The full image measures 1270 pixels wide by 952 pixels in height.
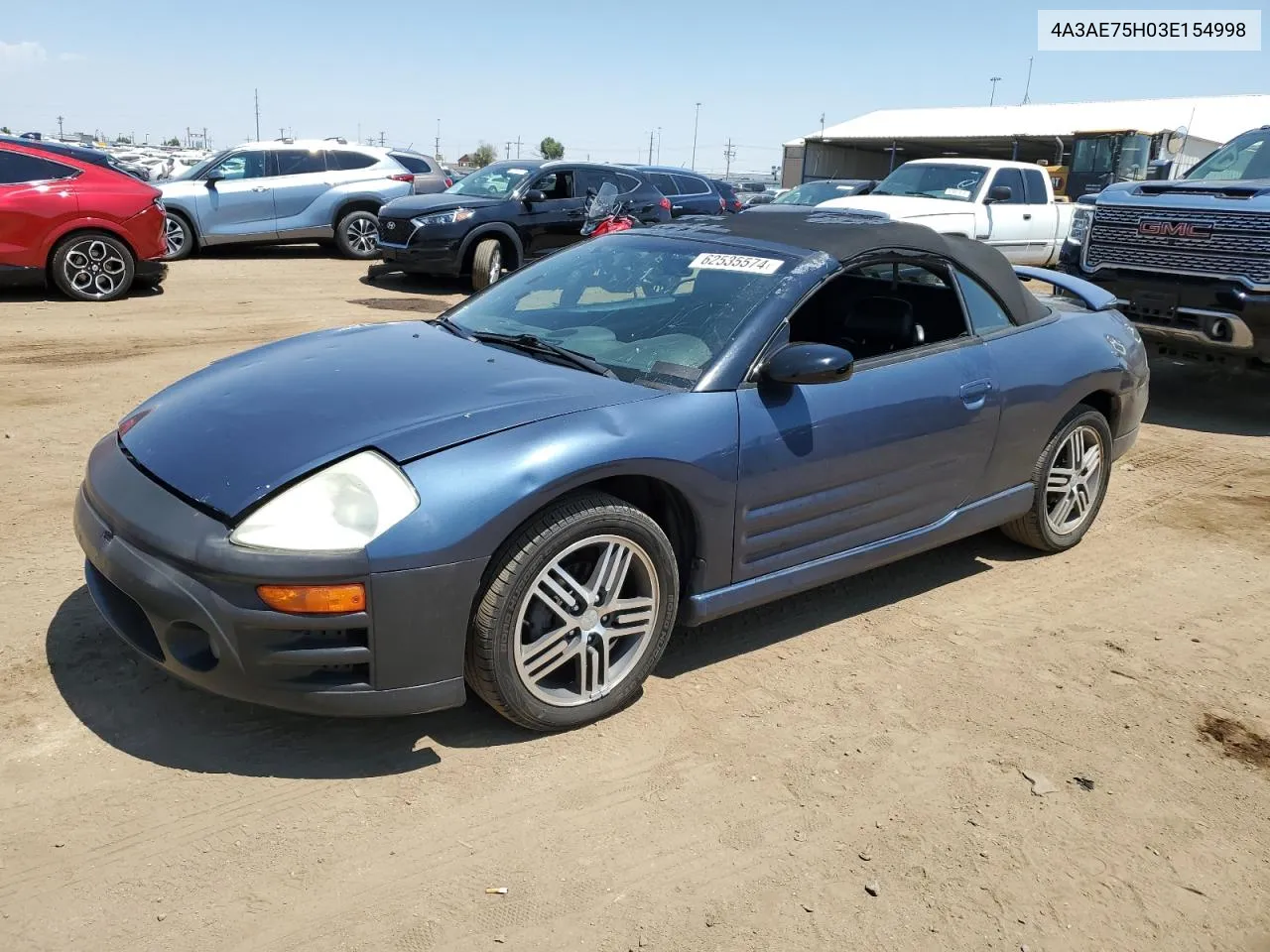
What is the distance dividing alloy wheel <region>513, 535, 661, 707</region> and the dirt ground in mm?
184

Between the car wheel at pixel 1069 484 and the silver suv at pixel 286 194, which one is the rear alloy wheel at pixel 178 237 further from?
the car wheel at pixel 1069 484

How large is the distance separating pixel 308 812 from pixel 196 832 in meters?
0.27

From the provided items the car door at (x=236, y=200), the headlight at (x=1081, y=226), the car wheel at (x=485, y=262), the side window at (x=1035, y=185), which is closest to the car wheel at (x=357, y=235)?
the car door at (x=236, y=200)

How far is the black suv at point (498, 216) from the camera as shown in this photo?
12273mm

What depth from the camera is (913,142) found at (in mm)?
46594

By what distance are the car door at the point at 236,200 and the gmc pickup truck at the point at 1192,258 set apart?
10617mm

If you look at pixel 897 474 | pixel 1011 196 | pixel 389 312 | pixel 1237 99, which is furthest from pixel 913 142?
pixel 897 474

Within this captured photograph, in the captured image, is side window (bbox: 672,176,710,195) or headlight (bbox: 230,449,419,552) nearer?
headlight (bbox: 230,449,419,552)

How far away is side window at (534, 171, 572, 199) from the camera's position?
13.0 m

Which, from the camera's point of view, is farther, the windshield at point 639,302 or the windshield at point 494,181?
the windshield at point 494,181

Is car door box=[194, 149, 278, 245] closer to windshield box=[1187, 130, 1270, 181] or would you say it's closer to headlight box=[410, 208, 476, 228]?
headlight box=[410, 208, 476, 228]

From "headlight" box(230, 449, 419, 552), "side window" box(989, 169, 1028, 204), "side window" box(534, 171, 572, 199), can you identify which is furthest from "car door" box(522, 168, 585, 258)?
"headlight" box(230, 449, 419, 552)

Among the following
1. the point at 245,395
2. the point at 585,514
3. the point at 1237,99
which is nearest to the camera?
the point at 585,514

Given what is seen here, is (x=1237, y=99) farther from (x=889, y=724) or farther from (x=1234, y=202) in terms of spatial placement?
(x=889, y=724)
